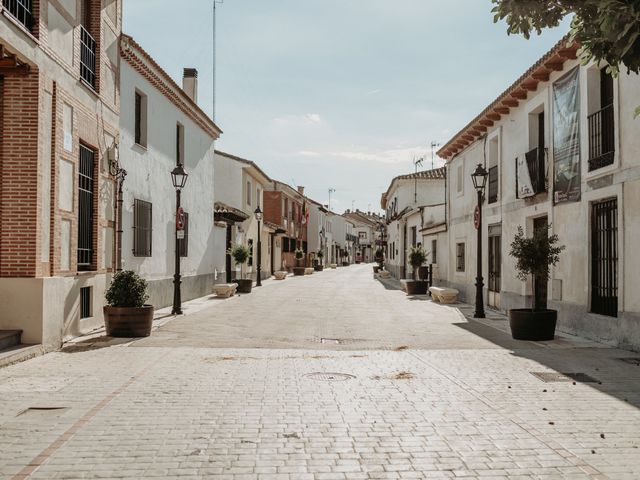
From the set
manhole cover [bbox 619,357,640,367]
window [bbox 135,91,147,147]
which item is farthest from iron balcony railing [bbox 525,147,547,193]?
window [bbox 135,91,147,147]

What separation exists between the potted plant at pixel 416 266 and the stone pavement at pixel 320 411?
1406 centimetres

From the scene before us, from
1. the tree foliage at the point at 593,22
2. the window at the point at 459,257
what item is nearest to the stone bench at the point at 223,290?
the window at the point at 459,257

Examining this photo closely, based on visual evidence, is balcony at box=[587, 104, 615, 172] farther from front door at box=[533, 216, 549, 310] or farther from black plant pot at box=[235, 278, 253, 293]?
black plant pot at box=[235, 278, 253, 293]

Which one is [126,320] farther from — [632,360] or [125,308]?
[632,360]

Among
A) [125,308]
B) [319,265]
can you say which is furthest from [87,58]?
[319,265]

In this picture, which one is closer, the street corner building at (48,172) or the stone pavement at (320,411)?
the stone pavement at (320,411)

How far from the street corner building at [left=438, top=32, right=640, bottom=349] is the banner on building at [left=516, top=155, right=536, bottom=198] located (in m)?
0.02

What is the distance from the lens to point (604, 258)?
448 inches

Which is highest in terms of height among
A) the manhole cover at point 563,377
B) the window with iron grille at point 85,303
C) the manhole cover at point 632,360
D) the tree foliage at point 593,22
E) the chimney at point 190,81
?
the chimney at point 190,81

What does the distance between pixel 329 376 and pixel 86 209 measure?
6.42 m

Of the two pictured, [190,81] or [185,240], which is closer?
[185,240]

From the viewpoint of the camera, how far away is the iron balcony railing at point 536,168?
557 inches

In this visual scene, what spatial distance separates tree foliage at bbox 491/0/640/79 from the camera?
4.36 meters

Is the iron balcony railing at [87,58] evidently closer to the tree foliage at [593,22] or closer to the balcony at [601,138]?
the tree foliage at [593,22]
